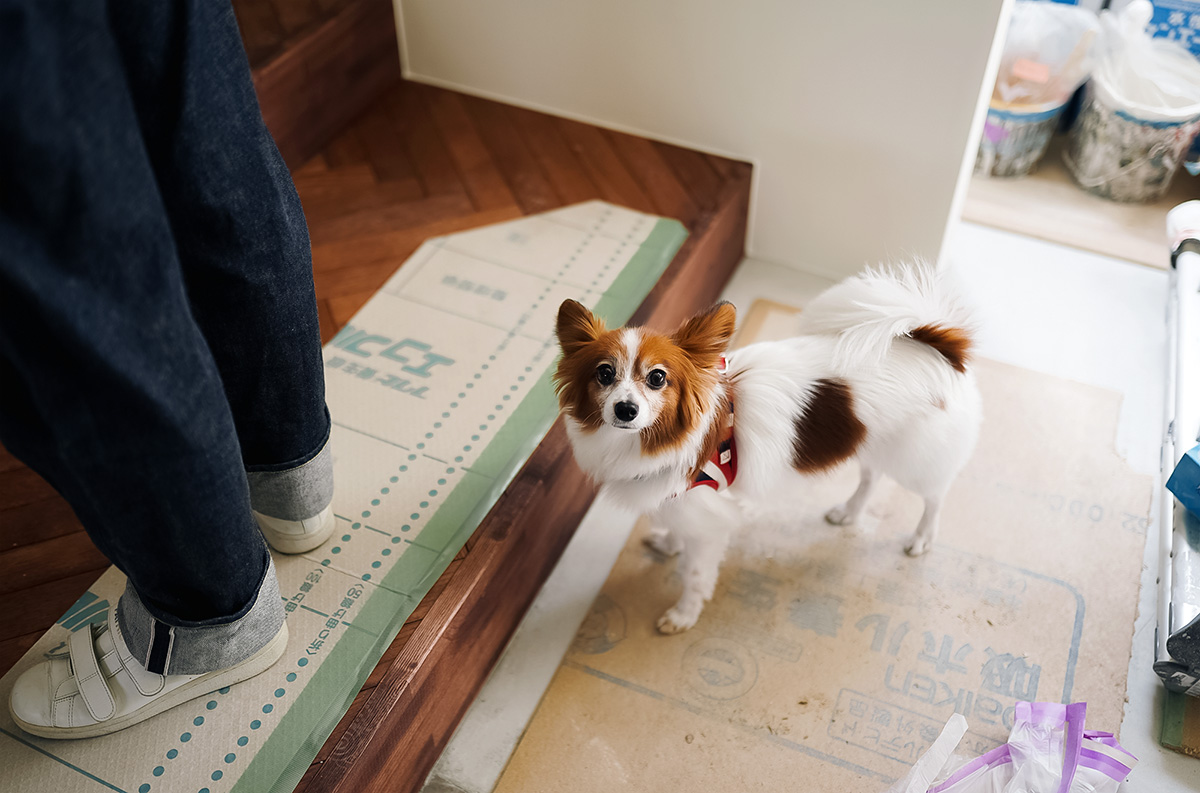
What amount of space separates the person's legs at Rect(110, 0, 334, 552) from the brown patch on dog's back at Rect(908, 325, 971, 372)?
821mm

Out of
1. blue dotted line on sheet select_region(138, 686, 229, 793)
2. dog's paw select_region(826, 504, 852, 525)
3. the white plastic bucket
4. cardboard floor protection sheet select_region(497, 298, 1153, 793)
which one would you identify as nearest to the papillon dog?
cardboard floor protection sheet select_region(497, 298, 1153, 793)

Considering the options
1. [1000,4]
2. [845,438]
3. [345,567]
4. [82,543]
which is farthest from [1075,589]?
[82,543]

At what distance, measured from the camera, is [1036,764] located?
122cm

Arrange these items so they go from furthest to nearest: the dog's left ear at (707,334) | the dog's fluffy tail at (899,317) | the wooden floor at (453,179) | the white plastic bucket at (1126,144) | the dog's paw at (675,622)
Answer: the white plastic bucket at (1126,144), the wooden floor at (453,179), the dog's paw at (675,622), the dog's fluffy tail at (899,317), the dog's left ear at (707,334)

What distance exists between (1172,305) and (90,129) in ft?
6.29

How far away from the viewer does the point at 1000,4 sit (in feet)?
5.34

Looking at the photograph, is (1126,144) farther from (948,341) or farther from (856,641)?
(856,641)

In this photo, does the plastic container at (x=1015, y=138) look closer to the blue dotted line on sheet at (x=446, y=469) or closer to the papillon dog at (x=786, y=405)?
the blue dotted line on sheet at (x=446, y=469)

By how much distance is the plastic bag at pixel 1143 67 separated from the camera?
7.11 ft

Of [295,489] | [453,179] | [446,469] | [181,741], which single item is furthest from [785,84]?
[181,741]

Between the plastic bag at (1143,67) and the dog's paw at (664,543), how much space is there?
1599 millimetres

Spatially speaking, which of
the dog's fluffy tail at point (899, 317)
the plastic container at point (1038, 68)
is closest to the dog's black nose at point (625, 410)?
the dog's fluffy tail at point (899, 317)

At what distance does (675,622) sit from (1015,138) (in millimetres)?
1690

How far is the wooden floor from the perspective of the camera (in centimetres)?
188
